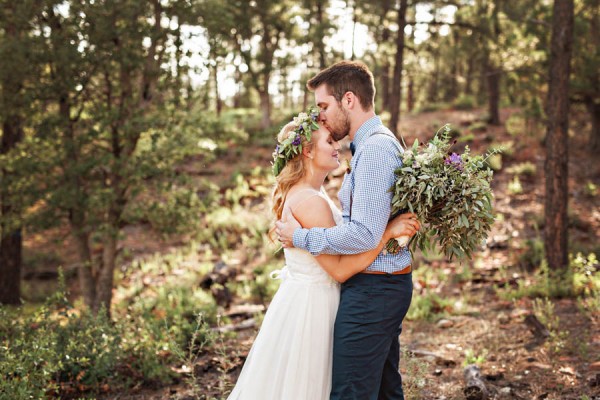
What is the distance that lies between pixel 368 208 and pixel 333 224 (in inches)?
13.7

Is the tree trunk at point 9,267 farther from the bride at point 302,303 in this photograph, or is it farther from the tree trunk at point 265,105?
the tree trunk at point 265,105

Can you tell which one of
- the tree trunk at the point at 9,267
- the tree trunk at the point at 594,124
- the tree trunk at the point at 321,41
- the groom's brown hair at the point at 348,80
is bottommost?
the tree trunk at the point at 9,267

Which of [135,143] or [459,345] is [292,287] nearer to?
[459,345]

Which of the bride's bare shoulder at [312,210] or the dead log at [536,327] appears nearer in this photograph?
the bride's bare shoulder at [312,210]

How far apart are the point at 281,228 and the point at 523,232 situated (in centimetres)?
1005

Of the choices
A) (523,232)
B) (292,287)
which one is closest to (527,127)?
(523,232)

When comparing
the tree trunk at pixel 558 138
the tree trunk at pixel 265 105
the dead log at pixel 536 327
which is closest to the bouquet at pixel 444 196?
the dead log at pixel 536 327

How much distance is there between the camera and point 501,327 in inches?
289

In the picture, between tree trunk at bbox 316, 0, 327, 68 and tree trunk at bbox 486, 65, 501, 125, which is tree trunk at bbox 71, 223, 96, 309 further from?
tree trunk at bbox 486, 65, 501, 125

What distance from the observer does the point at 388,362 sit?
3.62 metres

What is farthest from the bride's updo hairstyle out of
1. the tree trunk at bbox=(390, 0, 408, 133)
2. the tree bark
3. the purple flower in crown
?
the tree trunk at bbox=(390, 0, 408, 133)

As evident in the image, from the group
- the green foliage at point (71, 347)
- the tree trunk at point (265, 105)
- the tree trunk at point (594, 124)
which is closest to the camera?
the green foliage at point (71, 347)

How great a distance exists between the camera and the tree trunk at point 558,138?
9.16 meters

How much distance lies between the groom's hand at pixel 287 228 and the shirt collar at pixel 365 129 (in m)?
0.56
